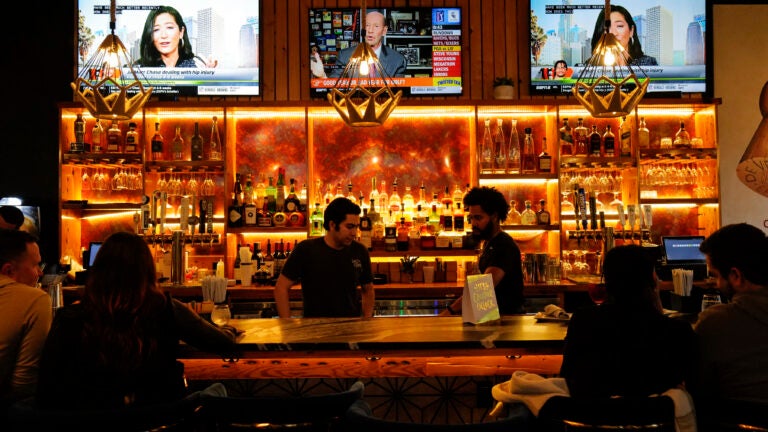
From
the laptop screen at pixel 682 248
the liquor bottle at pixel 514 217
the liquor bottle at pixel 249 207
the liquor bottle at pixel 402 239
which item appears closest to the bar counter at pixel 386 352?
the liquor bottle at pixel 402 239

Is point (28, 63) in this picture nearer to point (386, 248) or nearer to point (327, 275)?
point (386, 248)

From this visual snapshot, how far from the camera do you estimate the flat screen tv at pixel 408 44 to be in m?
5.67

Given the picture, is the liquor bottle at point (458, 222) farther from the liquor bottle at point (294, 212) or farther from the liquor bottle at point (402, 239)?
the liquor bottle at point (294, 212)

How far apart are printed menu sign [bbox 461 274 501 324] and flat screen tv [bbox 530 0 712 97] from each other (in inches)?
125

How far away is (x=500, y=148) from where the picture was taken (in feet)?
18.9

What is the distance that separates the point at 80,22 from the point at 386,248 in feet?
10.5

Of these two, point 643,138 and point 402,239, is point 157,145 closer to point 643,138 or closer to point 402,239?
point 402,239

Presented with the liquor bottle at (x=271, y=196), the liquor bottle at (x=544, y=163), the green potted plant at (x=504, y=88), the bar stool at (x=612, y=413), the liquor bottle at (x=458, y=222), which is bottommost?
the bar stool at (x=612, y=413)

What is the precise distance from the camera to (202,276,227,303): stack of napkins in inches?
116

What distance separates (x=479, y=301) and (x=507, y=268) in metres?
0.54

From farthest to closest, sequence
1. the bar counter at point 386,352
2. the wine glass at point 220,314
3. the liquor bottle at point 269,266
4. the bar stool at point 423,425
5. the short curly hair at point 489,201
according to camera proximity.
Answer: the liquor bottle at point 269,266 → the short curly hair at point 489,201 → the wine glass at point 220,314 → the bar counter at point 386,352 → the bar stool at point 423,425

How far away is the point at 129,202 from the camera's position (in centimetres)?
574

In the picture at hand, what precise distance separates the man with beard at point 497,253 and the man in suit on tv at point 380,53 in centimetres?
235

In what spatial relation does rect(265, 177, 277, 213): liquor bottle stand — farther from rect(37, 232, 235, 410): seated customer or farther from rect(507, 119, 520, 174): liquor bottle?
rect(37, 232, 235, 410): seated customer
